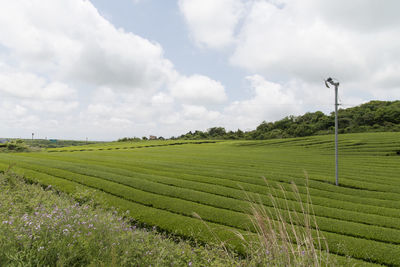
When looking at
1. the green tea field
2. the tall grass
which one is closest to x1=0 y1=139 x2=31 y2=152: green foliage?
the green tea field

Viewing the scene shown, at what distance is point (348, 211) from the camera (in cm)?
838

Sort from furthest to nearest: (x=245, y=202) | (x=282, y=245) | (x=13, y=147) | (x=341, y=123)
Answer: (x=341, y=123) → (x=13, y=147) → (x=245, y=202) → (x=282, y=245)

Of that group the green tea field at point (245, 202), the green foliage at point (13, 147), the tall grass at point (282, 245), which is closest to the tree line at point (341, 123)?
the green tea field at point (245, 202)

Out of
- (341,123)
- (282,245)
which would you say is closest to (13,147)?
(282,245)

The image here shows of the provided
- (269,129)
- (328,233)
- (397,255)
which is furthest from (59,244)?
(269,129)

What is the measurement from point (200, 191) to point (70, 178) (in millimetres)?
8106

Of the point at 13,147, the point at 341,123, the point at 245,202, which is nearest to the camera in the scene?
the point at 245,202

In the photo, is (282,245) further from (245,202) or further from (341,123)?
(341,123)

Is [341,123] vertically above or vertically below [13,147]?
above

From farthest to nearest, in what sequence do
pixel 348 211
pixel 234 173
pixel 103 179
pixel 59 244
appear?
pixel 234 173, pixel 103 179, pixel 348 211, pixel 59 244

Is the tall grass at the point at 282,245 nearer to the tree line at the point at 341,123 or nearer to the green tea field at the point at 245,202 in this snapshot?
the green tea field at the point at 245,202

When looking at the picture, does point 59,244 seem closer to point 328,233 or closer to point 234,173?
point 328,233

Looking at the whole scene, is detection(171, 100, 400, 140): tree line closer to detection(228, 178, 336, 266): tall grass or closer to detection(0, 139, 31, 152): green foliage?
detection(228, 178, 336, 266): tall grass

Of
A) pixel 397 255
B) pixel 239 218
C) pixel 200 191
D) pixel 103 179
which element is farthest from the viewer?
pixel 103 179
